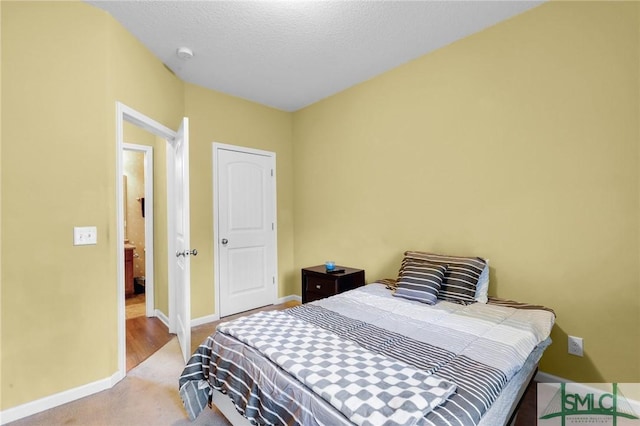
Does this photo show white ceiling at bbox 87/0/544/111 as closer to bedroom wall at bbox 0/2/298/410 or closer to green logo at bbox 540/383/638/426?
bedroom wall at bbox 0/2/298/410

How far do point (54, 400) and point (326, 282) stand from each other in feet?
7.01

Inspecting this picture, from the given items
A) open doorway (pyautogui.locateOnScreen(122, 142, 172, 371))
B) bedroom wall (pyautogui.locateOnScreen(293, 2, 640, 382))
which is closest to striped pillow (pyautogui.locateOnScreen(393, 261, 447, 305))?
bedroom wall (pyautogui.locateOnScreen(293, 2, 640, 382))

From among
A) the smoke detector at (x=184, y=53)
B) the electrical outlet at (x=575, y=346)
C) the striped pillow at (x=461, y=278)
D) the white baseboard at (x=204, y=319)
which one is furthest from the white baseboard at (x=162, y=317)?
the electrical outlet at (x=575, y=346)

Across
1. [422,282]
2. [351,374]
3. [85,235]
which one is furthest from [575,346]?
[85,235]

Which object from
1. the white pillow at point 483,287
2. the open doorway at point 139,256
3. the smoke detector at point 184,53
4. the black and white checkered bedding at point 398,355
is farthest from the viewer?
the open doorway at point 139,256

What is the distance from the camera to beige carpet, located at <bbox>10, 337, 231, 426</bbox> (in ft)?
6.03

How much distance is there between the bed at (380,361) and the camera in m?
1.08

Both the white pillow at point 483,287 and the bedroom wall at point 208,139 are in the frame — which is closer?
the white pillow at point 483,287

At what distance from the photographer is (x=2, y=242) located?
5.98 feet

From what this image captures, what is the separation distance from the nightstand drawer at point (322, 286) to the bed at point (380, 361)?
736 millimetres

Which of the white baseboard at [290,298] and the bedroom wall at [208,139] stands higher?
the bedroom wall at [208,139]

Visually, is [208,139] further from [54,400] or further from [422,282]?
[422,282]

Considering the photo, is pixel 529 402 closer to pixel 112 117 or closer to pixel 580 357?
pixel 580 357

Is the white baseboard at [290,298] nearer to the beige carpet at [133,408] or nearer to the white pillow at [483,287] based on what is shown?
the beige carpet at [133,408]
